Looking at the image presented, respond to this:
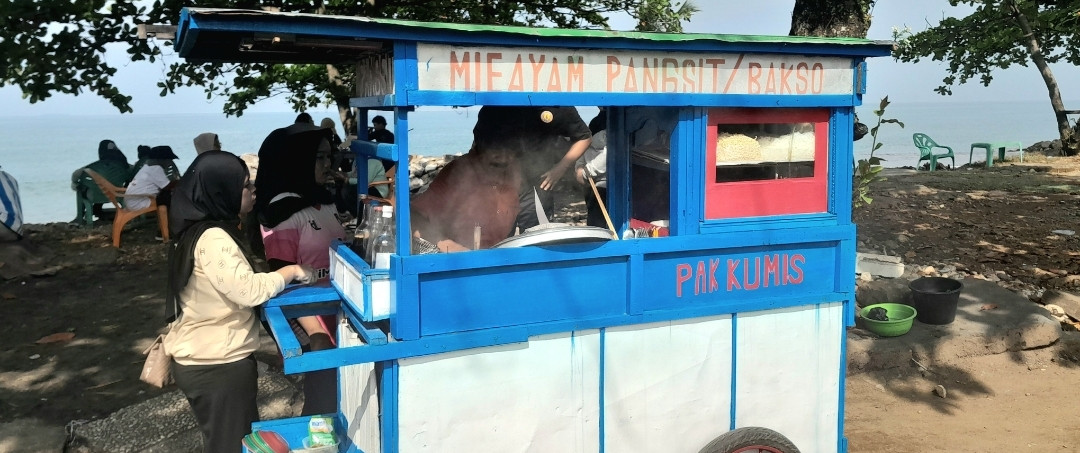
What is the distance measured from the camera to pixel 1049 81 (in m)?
19.7

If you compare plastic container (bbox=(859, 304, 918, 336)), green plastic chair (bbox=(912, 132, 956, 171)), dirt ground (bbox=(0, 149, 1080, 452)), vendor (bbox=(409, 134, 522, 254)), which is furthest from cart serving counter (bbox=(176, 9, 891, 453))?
green plastic chair (bbox=(912, 132, 956, 171))

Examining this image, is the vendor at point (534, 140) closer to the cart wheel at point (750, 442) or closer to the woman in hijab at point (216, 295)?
the woman in hijab at point (216, 295)

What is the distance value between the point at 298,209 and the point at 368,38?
146 cm

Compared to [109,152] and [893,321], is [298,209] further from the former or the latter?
[109,152]

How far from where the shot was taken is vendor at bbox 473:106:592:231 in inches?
160

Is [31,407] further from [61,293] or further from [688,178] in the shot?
[688,178]

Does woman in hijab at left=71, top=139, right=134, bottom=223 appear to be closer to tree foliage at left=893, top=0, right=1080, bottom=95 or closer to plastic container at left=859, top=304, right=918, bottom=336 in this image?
plastic container at left=859, top=304, right=918, bottom=336

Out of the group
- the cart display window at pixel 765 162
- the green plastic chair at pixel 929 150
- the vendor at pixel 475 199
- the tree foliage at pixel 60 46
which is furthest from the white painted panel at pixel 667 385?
the green plastic chair at pixel 929 150

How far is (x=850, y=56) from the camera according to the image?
346 cm

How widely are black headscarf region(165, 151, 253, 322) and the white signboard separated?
92 centimetres

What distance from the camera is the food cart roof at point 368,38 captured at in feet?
8.80

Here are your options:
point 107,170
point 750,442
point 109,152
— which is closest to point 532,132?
point 750,442

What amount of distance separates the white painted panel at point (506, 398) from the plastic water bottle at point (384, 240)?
41cm

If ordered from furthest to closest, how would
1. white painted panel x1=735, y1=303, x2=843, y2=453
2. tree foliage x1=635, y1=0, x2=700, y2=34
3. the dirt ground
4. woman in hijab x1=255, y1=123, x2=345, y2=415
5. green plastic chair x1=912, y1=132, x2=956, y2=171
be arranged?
green plastic chair x1=912, y1=132, x2=956, y2=171
tree foliage x1=635, y1=0, x2=700, y2=34
the dirt ground
woman in hijab x1=255, y1=123, x2=345, y2=415
white painted panel x1=735, y1=303, x2=843, y2=453
